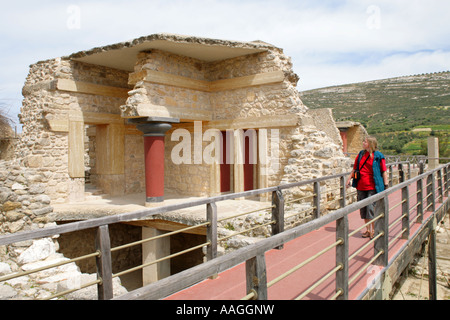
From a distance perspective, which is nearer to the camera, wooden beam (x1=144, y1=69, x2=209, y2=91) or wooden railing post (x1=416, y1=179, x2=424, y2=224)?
wooden railing post (x1=416, y1=179, x2=424, y2=224)

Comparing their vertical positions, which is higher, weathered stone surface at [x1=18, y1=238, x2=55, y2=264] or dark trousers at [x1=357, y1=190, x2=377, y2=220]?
dark trousers at [x1=357, y1=190, x2=377, y2=220]

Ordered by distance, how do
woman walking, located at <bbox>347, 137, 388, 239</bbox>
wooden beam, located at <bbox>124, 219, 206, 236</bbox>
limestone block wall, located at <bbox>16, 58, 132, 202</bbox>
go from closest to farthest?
woman walking, located at <bbox>347, 137, 388, 239</bbox>, wooden beam, located at <bbox>124, 219, 206, 236</bbox>, limestone block wall, located at <bbox>16, 58, 132, 202</bbox>

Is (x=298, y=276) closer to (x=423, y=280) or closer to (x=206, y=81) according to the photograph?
(x=423, y=280)

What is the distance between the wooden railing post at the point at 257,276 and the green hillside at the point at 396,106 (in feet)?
107

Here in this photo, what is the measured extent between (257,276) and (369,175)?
12.5ft

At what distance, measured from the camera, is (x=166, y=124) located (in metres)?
9.31

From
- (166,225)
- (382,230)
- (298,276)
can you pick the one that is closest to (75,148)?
(166,225)

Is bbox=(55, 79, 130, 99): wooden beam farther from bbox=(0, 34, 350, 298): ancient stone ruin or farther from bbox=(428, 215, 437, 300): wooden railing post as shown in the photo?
bbox=(428, 215, 437, 300): wooden railing post

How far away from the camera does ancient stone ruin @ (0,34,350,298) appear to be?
29.9ft

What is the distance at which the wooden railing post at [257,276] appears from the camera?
2.09 metres

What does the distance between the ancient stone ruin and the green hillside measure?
25.5m

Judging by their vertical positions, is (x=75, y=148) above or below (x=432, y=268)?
above

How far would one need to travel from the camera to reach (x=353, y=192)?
9141 millimetres

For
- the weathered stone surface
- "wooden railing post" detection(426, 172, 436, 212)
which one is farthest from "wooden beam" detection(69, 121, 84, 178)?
"wooden railing post" detection(426, 172, 436, 212)
